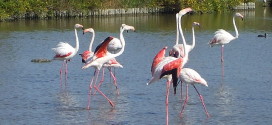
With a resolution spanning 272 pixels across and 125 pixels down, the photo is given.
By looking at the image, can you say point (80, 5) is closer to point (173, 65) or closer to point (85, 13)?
point (85, 13)

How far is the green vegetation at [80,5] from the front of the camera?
35.1m

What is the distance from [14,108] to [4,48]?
10.3m

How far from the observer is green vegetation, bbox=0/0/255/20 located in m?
35.1

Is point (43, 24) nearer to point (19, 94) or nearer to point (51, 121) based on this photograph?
point (19, 94)

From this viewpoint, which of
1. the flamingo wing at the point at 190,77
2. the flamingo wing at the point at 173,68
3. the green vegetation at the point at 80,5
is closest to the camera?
the flamingo wing at the point at 173,68

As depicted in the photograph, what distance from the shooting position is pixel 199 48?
66.7 feet

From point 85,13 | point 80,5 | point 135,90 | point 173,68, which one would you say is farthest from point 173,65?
point 85,13

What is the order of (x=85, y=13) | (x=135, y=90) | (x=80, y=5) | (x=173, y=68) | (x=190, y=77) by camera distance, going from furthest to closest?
1. (x=85, y=13)
2. (x=80, y=5)
3. (x=135, y=90)
4. (x=190, y=77)
5. (x=173, y=68)

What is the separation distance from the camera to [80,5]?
39.0 metres

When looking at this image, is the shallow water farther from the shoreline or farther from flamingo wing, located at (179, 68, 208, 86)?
the shoreline

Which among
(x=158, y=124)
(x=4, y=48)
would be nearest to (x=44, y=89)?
(x=158, y=124)

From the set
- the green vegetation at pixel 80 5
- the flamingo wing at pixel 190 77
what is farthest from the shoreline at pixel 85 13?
the flamingo wing at pixel 190 77

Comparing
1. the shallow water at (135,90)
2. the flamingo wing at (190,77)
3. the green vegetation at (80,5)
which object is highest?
the green vegetation at (80,5)

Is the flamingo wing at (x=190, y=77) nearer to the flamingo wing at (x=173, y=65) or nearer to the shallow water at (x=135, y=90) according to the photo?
the shallow water at (x=135, y=90)
